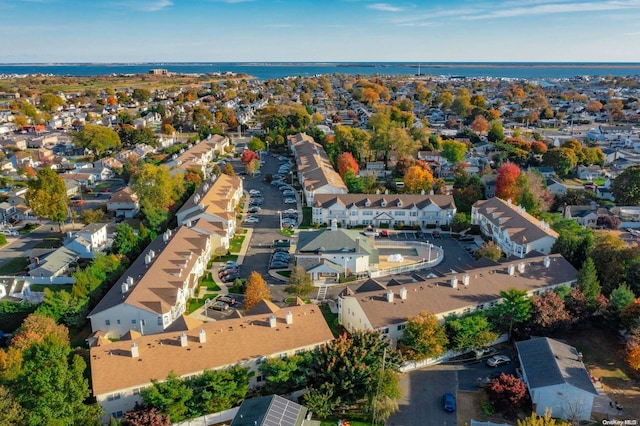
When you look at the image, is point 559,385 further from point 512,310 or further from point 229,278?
point 229,278


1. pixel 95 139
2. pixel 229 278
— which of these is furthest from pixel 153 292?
pixel 95 139

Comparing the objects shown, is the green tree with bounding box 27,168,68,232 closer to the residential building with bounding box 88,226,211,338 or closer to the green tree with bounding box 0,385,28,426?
the residential building with bounding box 88,226,211,338

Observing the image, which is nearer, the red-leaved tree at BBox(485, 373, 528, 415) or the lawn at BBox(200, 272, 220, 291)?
the red-leaved tree at BBox(485, 373, 528, 415)

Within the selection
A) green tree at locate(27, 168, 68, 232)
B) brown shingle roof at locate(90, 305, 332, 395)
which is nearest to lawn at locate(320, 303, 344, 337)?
brown shingle roof at locate(90, 305, 332, 395)

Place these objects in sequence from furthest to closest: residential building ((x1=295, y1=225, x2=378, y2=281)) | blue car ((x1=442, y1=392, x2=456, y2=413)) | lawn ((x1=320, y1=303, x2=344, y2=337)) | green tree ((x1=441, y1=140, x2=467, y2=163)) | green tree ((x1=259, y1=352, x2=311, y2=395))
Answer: green tree ((x1=441, y1=140, x2=467, y2=163)) < residential building ((x1=295, y1=225, x2=378, y2=281)) < lawn ((x1=320, y1=303, x2=344, y2=337)) < blue car ((x1=442, y1=392, x2=456, y2=413)) < green tree ((x1=259, y1=352, x2=311, y2=395))

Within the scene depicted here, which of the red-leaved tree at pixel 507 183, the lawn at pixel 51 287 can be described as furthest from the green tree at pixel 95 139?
the red-leaved tree at pixel 507 183
